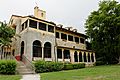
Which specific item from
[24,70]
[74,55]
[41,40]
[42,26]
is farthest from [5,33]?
[74,55]

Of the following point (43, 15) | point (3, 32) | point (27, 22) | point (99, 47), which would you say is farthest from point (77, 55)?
point (3, 32)

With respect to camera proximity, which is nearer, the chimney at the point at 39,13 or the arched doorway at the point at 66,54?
the chimney at the point at 39,13

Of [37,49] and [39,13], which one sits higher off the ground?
[39,13]

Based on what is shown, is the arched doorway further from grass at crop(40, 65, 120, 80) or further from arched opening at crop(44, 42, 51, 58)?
grass at crop(40, 65, 120, 80)

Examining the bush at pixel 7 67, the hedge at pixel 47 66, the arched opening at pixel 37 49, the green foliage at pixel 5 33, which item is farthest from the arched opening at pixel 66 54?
the bush at pixel 7 67

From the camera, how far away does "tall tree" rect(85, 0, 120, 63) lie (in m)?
39.1

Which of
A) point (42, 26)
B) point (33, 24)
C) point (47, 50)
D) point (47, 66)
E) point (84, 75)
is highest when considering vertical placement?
point (33, 24)

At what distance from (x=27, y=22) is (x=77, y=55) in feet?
44.0

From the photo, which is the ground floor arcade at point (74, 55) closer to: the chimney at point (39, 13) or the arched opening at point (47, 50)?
the arched opening at point (47, 50)

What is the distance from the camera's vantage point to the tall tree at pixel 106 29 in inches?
1540

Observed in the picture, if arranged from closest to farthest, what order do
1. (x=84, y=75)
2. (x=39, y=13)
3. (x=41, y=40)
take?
(x=84, y=75), (x=41, y=40), (x=39, y=13)

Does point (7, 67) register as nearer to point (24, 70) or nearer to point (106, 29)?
point (24, 70)

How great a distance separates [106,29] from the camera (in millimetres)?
39531

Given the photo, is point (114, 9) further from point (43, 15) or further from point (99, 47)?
point (43, 15)
